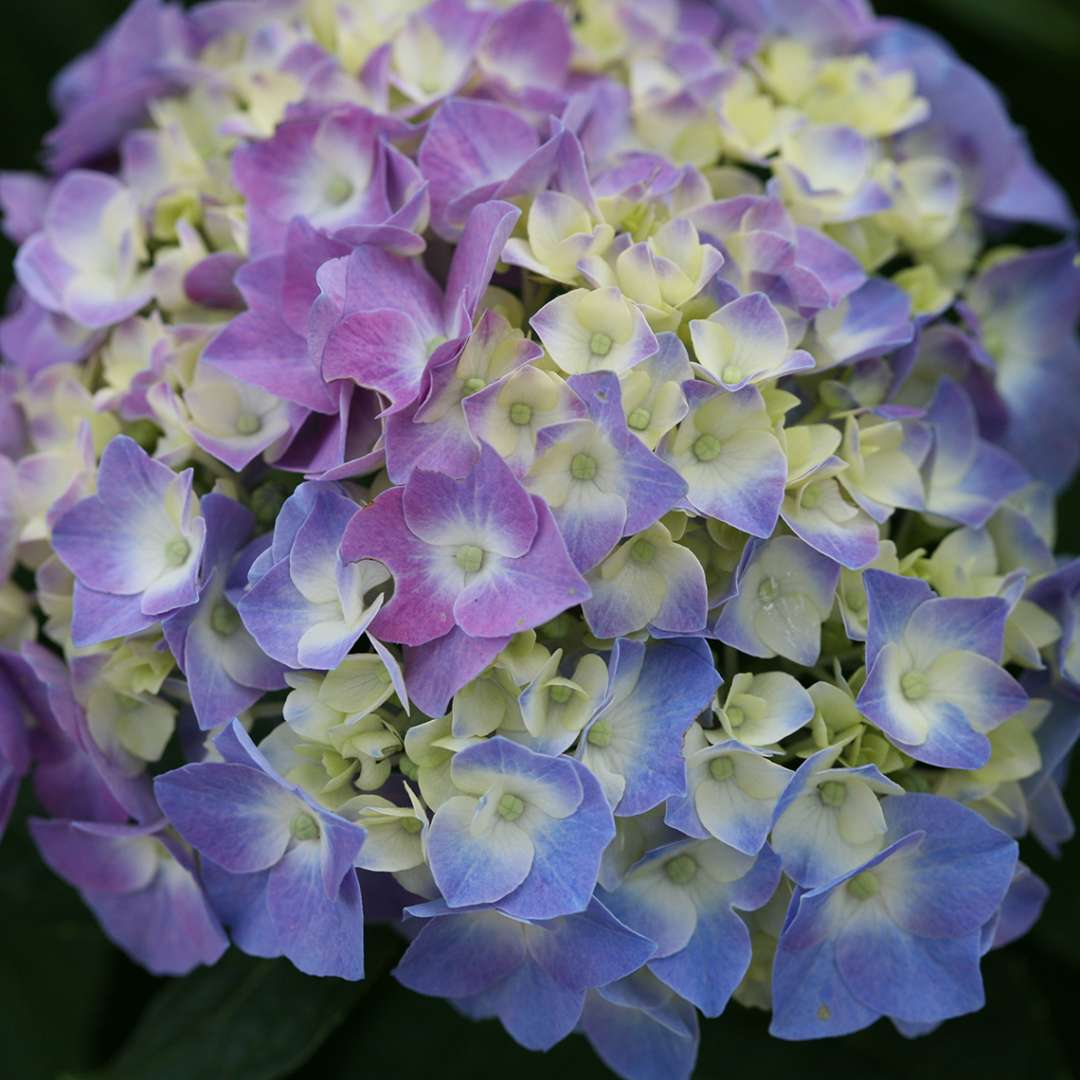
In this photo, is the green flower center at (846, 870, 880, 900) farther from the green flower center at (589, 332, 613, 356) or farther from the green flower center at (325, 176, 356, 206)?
the green flower center at (325, 176, 356, 206)

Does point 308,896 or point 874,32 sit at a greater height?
point 874,32

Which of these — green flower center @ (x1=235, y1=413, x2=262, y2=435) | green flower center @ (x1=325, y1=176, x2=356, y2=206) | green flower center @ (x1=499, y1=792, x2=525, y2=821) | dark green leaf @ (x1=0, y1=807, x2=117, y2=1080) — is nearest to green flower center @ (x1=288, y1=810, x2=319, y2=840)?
green flower center @ (x1=499, y1=792, x2=525, y2=821)

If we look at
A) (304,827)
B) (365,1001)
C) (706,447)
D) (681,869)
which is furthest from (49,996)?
(706,447)

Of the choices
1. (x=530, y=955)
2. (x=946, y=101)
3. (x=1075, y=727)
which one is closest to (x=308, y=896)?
(x=530, y=955)

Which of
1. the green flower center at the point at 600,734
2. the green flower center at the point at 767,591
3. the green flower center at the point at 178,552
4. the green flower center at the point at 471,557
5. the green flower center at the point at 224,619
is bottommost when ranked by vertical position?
the green flower center at the point at 224,619

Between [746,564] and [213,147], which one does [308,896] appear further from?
[213,147]

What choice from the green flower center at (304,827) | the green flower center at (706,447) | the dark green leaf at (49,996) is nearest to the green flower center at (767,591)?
the green flower center at (706,447)

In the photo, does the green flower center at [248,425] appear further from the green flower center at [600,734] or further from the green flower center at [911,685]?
the green flower center at [911,685]
